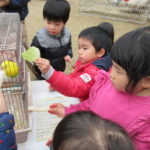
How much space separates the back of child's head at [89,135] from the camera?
0.37m

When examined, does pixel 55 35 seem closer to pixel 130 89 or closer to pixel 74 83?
pixel 74 83

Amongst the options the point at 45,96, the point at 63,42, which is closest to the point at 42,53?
the point at 63,42

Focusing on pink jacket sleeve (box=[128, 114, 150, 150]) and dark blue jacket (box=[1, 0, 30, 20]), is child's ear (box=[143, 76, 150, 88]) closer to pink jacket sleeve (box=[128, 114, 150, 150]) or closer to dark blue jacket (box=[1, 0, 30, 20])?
pink jacket sleeve (box=[128, 114, 150, 150])

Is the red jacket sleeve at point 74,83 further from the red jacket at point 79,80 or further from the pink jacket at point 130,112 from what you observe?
the pink jacket at point 130,112

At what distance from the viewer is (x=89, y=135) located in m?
0.38

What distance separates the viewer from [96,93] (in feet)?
2.36

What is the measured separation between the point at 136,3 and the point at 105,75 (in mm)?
2255

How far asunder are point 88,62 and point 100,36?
0.38ft

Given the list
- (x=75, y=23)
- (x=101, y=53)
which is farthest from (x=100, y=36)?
(x=75, y=23)

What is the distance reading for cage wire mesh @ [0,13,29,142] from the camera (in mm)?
659

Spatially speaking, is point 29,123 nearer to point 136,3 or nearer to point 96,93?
point 96,93

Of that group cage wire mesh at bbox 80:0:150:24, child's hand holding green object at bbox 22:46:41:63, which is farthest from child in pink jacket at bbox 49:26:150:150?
cage wire mesh at bbox 80:0:150:24

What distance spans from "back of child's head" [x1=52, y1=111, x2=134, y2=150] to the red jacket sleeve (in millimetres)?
335

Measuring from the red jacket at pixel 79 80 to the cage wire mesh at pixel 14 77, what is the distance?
0.36 ft
